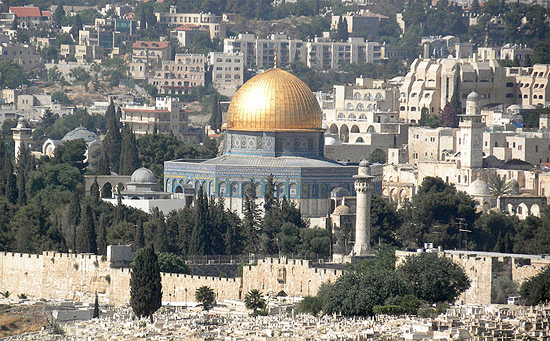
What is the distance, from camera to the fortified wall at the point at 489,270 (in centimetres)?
5588

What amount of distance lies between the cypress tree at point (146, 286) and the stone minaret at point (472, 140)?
98.7 ft

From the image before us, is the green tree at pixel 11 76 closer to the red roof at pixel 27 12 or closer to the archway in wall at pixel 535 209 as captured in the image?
the red roof at pixel 27 12

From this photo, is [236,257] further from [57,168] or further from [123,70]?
[123,70]

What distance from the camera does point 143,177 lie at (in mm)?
81688

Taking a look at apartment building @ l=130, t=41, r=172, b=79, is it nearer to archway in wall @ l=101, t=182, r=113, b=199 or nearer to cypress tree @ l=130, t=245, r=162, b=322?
archway in wall @ l=101, t=182, r=113, b=199

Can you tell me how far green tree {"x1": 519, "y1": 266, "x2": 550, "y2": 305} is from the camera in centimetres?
5059

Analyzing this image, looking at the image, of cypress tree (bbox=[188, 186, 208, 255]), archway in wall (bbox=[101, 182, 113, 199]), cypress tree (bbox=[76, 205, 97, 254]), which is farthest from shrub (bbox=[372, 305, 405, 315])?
archway in wall (bbox=[101, 182, 113, 199])

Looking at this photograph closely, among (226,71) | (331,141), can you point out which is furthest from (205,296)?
(226,71)

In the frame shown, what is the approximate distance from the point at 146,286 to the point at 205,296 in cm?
180

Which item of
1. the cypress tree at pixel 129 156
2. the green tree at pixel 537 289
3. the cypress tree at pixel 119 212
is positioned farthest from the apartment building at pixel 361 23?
the green tree at pixel 537 289

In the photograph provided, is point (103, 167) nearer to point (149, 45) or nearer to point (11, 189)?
point (11, 189)

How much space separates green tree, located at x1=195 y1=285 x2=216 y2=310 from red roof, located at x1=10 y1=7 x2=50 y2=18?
364 feet

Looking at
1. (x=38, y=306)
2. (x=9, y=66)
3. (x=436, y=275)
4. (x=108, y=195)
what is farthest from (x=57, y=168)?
(x=9, y=66)

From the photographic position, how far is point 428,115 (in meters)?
106
